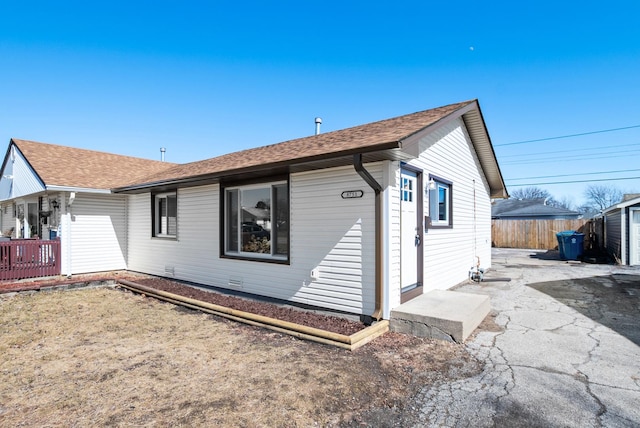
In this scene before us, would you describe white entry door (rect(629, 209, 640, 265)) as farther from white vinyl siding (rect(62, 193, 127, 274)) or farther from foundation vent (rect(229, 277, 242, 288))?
white vinyl siding (rect(62, 193, 127, 274))

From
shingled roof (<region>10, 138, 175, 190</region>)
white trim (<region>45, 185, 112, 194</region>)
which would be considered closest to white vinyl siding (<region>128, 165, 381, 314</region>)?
white trim (<region>45, 185, 112, 194</region>)

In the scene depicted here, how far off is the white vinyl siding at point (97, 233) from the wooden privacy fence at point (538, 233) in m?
20.8

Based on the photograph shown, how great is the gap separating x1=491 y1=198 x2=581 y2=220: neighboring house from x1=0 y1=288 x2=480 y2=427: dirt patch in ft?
103

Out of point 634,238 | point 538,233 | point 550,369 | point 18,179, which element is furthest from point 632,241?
point 18,179

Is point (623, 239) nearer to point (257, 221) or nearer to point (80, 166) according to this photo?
point (257, 221)

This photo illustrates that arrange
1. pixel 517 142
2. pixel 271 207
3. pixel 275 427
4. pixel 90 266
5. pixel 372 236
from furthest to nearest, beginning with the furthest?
pixel 517 142 < pixel 90 266 < pixel 271 207 < pixel 372 236 < pixel 275 427

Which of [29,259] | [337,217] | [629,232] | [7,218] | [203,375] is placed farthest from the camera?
[7,218]

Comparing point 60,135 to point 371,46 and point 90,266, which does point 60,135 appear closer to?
point 90,266

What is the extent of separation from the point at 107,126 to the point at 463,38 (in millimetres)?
14958

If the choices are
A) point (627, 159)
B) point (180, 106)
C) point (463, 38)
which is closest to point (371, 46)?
point (463, 38)

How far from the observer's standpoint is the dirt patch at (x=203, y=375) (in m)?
2.71

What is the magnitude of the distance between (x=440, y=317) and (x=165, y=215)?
8.03 m

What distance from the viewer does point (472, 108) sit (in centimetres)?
731

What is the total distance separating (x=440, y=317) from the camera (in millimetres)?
4477
